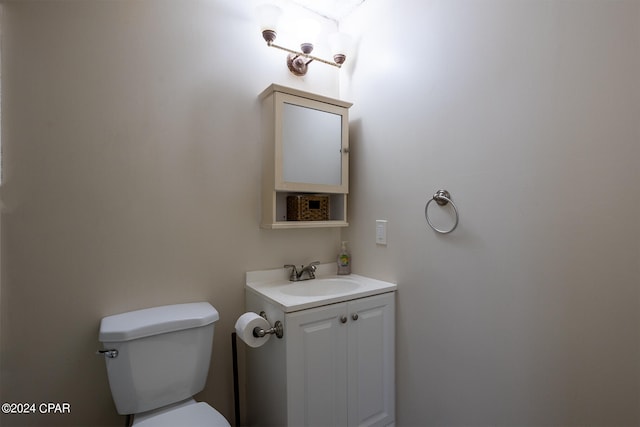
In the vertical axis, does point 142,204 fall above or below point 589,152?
below

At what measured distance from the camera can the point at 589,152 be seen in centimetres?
95

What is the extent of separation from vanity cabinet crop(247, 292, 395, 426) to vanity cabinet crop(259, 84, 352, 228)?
502 mm

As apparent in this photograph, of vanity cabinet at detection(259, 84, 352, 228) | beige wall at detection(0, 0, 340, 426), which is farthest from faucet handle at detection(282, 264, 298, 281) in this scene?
vanity cabinet at detection(259, 84, 352, 228)

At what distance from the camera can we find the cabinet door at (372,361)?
1.40 meters

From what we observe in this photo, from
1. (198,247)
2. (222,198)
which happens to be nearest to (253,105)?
(222,198)

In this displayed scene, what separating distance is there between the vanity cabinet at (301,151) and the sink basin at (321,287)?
0.31 meters

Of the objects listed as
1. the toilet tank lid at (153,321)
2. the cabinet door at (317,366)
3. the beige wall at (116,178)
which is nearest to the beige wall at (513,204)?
the cabinet door at (317,366)

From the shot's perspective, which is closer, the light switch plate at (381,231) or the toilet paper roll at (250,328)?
the toilet paper roll at (250,328)

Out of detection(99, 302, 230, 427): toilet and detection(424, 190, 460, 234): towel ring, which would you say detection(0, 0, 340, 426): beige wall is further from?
detection(424, 190, 460, 234): towel ring

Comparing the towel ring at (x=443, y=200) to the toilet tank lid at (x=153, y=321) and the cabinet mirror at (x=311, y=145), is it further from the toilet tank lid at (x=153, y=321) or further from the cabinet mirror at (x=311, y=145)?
the toilet tank lid at (x=153, y=321)

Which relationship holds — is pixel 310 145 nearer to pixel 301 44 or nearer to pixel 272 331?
pixel 301 44

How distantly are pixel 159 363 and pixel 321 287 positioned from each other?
0.82 metres

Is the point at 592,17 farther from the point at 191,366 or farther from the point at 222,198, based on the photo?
the point at 191,366

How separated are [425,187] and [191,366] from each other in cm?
127
